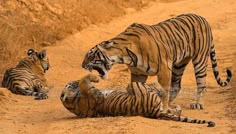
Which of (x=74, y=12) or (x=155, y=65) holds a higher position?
(x=74, y=12)

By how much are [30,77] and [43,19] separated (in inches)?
184

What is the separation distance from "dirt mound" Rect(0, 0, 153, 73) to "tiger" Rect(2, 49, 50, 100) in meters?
0.81

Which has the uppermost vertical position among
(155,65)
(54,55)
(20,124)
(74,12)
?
(74,12)

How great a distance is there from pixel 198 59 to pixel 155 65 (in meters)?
1.35

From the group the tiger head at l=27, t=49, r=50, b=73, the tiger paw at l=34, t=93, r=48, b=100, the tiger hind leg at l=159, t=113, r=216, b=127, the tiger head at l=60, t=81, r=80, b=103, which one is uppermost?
the tiger head at l=27, t=49, r=50, b=73

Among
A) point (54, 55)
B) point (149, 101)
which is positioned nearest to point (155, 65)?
point (149, 101)

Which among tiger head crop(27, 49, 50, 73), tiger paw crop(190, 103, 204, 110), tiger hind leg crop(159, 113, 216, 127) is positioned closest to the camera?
tiger hind leg crop(159, 113, 216, 127)

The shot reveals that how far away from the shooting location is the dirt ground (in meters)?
8.95

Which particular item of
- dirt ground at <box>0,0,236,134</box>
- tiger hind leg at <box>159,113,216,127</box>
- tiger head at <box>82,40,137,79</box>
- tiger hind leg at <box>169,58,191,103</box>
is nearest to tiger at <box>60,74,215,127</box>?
tiger hind leg at <box>159,113,216,127</box>

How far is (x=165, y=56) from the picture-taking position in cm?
1014

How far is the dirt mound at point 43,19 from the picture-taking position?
14.6 meters

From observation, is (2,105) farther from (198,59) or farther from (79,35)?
(79,35)

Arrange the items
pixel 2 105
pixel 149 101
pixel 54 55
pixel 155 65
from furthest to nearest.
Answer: pixel 54 55, pixel 2 105, pixel 155 65, pixel 149 101

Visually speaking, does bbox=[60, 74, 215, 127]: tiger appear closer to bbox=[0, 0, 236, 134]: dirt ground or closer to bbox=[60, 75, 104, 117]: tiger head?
bbox=[60, 75, 104, 117]: tiger head
